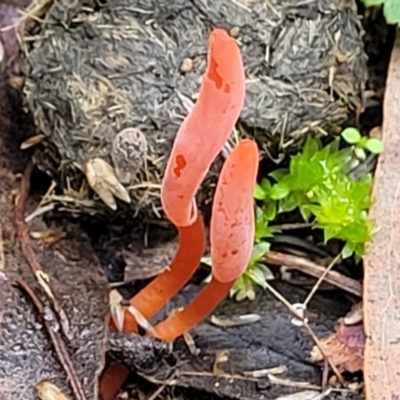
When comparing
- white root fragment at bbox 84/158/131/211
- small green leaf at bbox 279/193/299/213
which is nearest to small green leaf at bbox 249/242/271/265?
small green leaf at bbox 279/193/299/213

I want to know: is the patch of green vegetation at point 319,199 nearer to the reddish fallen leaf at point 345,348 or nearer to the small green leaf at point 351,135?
the small green leaf at point 351,135

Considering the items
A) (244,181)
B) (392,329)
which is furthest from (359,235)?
(244,181)

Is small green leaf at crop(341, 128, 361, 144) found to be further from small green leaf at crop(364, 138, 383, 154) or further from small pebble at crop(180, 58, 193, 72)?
small pebble at crop(180, 58, 193, 72)

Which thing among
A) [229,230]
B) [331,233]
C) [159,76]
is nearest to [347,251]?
[331,233]

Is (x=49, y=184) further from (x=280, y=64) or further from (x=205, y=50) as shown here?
(x=280, y=64)

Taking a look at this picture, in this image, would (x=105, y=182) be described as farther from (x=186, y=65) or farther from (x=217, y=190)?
(x=217, y=190)

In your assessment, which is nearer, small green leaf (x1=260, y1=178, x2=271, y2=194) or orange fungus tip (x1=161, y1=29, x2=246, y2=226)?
orange fungus tip (x1=161, y1=29, x2=246, y2=226)
